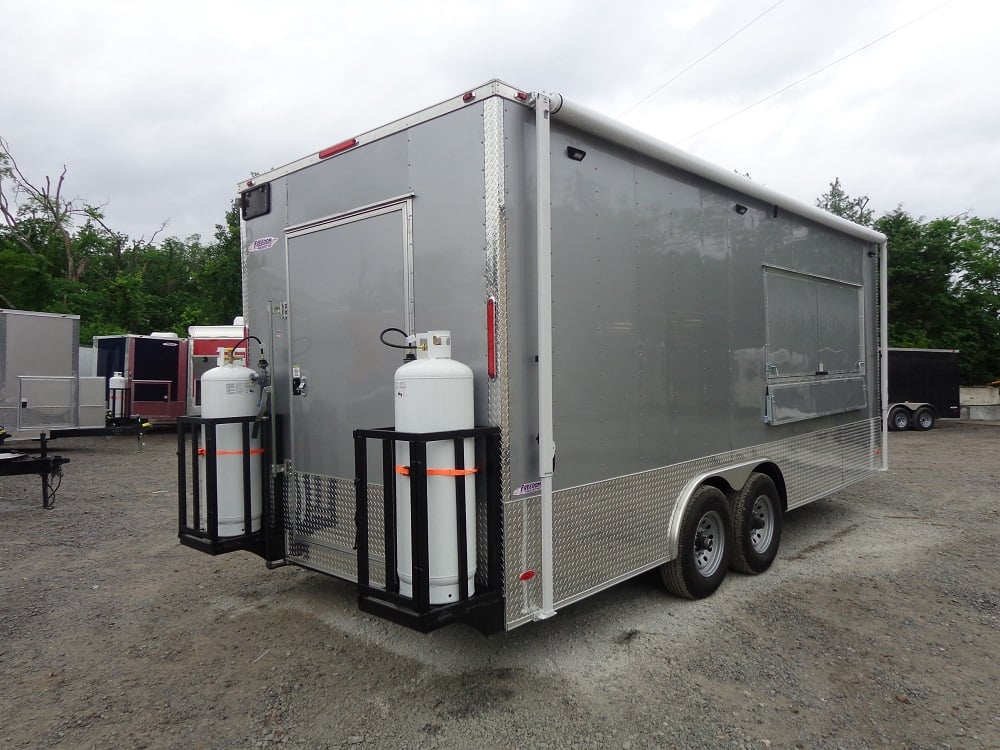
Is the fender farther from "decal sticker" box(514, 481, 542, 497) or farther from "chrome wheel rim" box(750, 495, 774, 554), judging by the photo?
"decal sticker" box(514, 481, 542, 497)

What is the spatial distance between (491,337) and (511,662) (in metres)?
1.77

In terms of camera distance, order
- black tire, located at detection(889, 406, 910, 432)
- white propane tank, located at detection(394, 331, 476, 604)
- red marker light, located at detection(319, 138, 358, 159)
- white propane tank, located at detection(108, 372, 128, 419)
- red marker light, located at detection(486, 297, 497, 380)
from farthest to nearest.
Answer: black tire, located at detection(889, 406, 910, 432)
white propane tank, located at detection(108, 372, 128, 419)
red marker light, located at detection(319, 138, 358, 159)
red marker light, located at detection(486, 297, 497, 380)
white propane tank, located at detection(394, 331, 476, 604)

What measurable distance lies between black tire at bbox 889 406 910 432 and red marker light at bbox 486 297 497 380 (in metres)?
→ 17.5

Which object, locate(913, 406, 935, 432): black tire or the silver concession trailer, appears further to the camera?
locate(913, 406, 935, 432): black tire

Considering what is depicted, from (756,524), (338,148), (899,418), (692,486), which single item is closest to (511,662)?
(692,486)

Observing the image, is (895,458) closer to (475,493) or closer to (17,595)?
(475,493)

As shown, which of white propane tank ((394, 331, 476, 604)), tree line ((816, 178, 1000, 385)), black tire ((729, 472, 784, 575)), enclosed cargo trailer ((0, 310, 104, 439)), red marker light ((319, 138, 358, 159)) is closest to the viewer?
white propane tank ((394, 331, 476, 604))

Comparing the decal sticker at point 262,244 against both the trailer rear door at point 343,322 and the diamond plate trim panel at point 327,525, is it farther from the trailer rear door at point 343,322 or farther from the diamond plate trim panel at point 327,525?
the diamond plate trim panel at point 327,525

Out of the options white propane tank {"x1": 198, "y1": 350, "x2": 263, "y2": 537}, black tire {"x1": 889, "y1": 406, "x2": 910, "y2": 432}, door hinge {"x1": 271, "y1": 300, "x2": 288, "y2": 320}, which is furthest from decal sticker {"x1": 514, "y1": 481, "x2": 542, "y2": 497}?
black tire {"x1": 889, "y1": 406, "x2": 910, "y2": 432}

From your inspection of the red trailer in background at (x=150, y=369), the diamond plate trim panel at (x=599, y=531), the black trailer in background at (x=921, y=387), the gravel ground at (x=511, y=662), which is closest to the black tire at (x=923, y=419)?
the black trailer in background at (x=921, y=387)

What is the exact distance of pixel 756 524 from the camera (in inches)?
198

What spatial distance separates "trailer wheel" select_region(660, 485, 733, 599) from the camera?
165 inches

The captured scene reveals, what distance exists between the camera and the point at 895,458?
11.6 metres

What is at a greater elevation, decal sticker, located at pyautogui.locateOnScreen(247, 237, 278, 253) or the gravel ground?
decal sticker, located at pyautogui.locateOnScreen(247, 237, 278, 253)
